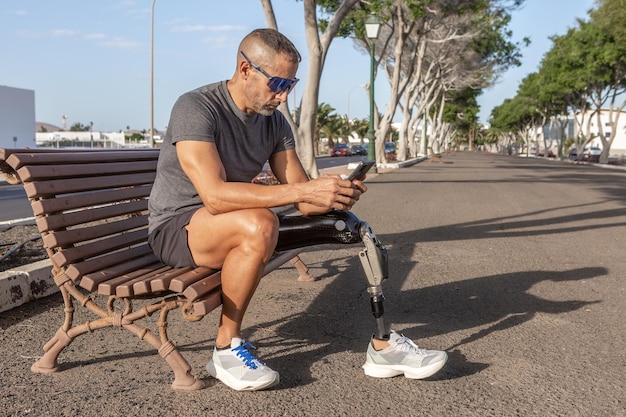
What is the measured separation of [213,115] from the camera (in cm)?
307

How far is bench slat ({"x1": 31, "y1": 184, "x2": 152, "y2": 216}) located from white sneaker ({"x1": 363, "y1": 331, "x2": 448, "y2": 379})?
155cm

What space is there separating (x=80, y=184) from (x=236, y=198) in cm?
98

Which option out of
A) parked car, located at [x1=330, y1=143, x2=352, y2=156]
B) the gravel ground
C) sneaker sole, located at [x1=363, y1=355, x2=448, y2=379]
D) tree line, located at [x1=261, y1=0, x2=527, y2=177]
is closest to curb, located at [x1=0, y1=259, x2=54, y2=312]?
the gravel ground

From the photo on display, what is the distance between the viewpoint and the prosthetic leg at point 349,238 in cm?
302

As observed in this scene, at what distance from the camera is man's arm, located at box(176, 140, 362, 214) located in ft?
9.28

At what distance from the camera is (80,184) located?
338 cm

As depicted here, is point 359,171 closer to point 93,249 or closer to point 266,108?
point 266,108

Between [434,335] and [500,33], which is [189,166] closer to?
[434,335]

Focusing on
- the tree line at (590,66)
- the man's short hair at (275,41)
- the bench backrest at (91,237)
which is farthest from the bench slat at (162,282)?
the tree line at (590,66)

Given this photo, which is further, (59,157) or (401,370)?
(59,157)

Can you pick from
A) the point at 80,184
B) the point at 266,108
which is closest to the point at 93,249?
the point at 80,184

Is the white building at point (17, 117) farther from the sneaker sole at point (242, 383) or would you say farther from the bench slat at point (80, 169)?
the sneaker sole at point (242, 383)

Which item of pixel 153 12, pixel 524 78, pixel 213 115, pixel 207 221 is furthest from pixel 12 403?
pixel 524 78

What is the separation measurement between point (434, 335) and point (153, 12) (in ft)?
96.1
